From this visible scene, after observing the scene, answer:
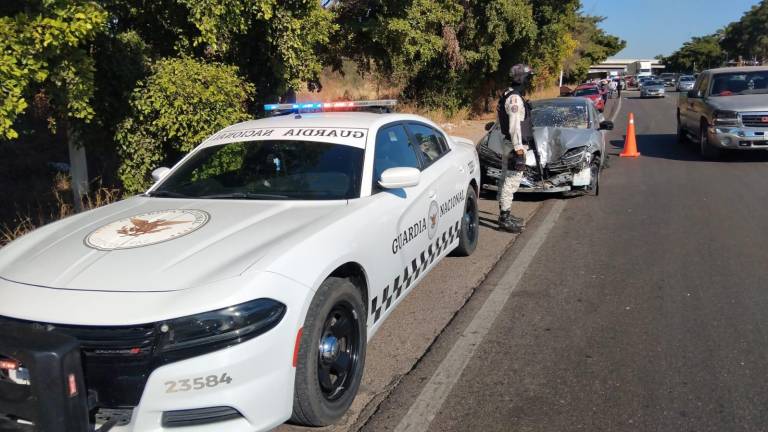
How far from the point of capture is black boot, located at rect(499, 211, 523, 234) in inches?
299

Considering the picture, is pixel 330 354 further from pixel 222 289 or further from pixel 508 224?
pixel 508 224

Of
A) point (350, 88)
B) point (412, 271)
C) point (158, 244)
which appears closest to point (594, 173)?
point (412, 271)

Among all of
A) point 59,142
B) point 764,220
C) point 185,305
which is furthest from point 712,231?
point 59,142

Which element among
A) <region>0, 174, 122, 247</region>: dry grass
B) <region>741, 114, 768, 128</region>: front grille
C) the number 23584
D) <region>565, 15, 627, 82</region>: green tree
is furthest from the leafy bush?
<region>565, 15, 627, 82</region>: green tree

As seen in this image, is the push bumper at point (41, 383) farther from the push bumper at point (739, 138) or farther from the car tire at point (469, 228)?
the push bumper at point (739, 138)

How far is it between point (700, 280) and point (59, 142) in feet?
40.0

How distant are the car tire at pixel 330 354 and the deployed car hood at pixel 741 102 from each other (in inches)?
436

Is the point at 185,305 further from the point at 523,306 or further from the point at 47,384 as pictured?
the point at 523,306

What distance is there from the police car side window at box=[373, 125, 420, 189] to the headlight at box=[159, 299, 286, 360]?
1.67 metres

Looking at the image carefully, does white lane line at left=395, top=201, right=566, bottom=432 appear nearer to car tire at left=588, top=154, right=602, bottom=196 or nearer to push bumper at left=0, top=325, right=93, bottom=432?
push bumper at left=0, top=325, right=93, bottom=432

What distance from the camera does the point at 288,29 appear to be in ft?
25.0

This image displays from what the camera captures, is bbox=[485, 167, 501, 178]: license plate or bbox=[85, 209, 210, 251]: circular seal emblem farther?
bbox=[485, 167, 501, 178]: license plate

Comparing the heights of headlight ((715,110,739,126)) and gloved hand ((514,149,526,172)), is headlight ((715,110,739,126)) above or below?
above

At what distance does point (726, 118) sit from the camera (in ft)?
39.7
